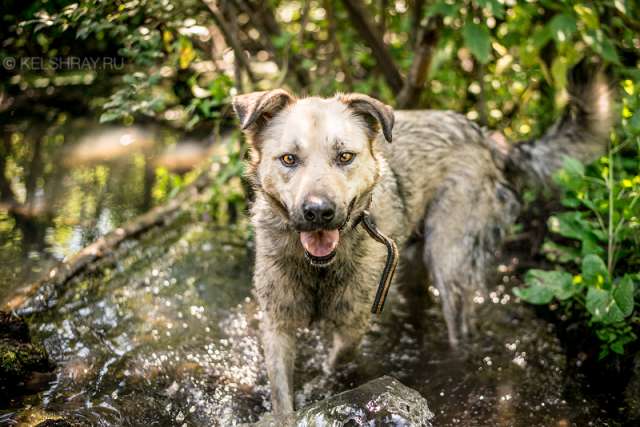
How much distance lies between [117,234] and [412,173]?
272cm

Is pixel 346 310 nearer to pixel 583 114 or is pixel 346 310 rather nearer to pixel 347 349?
pixel 347 349

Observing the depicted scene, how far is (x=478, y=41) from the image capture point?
4.39 meters

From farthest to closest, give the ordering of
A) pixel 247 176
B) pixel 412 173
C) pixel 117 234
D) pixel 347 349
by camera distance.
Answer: pixel 117 234 < pixel 412 173 < pixel 347 349 < pixel 247 176

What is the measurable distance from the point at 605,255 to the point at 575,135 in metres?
1.11

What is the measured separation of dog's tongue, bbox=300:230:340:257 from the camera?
304 centimetres

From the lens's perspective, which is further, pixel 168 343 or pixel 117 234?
pixel 117 234

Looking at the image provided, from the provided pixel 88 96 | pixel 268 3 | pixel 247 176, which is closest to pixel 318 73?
pixel 268 3

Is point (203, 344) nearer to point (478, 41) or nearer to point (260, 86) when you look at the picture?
point (260, 86)

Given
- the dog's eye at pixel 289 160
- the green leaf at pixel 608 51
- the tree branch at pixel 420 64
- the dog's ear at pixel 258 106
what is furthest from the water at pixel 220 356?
the green leaf at pixel 608 51

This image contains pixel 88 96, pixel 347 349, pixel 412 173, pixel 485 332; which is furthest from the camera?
pixel 88 96

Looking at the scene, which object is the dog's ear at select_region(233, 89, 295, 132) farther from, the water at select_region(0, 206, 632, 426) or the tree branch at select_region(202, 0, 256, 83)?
the tree branch at select_region(202, 0, 256, 83)

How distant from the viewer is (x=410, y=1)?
6.47 m

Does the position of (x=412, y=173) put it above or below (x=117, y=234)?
above

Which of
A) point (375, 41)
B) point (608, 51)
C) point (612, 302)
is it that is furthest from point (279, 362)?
point (375, 41)
